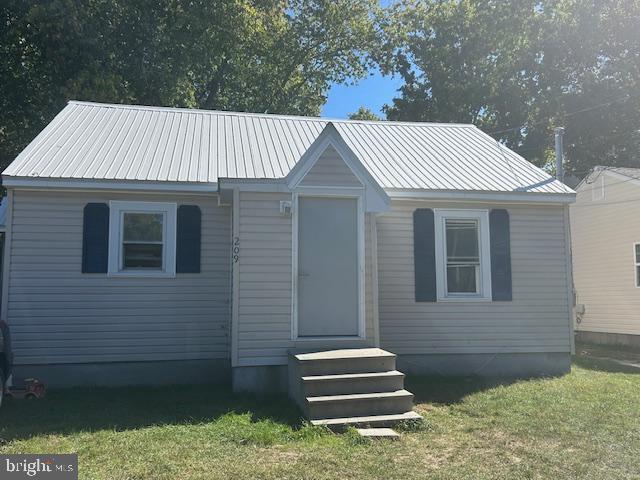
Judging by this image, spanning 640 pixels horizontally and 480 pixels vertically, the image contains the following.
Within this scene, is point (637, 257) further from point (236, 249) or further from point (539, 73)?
point (539, 73)

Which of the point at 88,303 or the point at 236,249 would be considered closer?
the point at 236,249

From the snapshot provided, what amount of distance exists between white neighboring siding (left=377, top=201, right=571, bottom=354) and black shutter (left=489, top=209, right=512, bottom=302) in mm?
130

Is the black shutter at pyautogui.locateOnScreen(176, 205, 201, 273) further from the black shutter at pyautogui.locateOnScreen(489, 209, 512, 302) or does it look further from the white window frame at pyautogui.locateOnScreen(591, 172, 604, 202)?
the white window frame at pyautogui.locateOnScreen(591, 172, 604, 202)

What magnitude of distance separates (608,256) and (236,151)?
1132 cm

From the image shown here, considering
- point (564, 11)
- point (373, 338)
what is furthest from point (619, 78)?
point (373, 338)

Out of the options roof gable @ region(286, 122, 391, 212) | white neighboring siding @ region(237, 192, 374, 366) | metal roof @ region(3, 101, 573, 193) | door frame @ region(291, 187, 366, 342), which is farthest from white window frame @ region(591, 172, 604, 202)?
white neighboring siding @ region(237, 192, 374, 366)

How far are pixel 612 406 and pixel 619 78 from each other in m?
22.7

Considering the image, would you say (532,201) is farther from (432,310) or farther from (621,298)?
(621,298)

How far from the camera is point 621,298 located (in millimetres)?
15242

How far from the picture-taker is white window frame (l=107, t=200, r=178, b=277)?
343 inches

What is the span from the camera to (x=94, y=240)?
863 centimetres

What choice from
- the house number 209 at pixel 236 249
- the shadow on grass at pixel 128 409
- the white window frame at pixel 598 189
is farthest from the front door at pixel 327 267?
the white window frame at pixel 598 189

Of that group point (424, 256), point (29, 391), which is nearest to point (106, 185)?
point (29, 391)

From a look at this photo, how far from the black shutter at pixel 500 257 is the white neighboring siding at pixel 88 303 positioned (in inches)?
182
